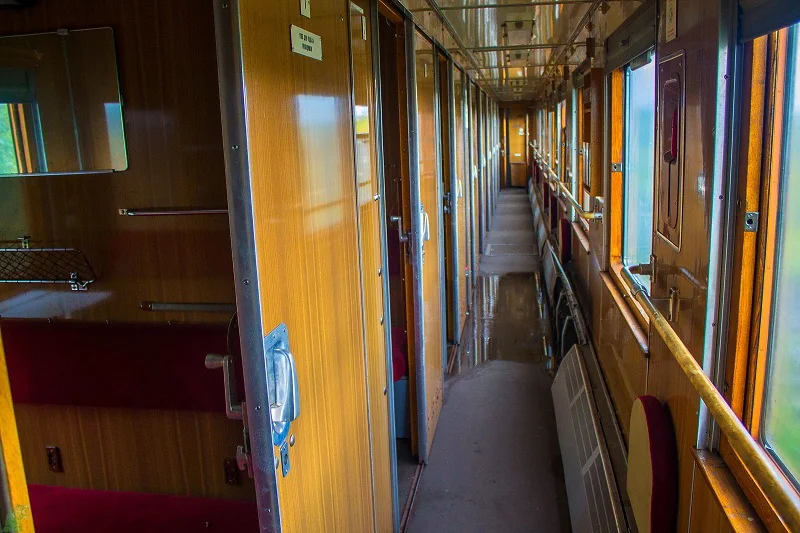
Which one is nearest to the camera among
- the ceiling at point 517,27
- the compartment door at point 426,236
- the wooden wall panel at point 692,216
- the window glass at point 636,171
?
the wooden wall panel at point 692,216

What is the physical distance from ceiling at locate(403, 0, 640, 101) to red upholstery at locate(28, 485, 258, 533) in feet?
8.38

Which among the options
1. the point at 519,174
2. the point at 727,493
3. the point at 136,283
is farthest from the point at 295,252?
the point at 519,174

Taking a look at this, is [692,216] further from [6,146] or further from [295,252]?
[6,146]

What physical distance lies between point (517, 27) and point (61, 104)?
3.58 m

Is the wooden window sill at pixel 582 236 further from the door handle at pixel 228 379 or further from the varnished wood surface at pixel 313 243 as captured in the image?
the door handle at pixel 228 379

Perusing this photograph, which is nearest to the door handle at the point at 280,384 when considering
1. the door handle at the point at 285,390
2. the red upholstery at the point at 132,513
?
the door handle at the point at 285,390

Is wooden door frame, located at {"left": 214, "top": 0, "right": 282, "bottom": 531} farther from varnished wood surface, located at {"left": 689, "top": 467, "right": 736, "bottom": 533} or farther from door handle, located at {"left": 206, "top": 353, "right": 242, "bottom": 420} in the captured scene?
varnished wood surface, located at {"left": 689, "top": 467, "right": 736, "bottom": 533}

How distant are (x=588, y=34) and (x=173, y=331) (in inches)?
134

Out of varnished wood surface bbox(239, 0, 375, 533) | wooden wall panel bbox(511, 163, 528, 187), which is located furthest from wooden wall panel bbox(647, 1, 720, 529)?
wooden wall panel bbox(511, 163, 528, 187)

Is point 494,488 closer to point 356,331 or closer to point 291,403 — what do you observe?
point 356,331

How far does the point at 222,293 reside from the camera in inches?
100.0

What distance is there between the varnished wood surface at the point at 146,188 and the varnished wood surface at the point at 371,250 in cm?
53

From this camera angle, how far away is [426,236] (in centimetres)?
380

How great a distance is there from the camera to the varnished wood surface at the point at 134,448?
2.74m
